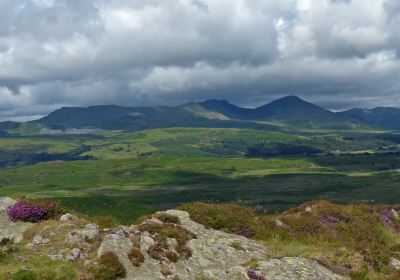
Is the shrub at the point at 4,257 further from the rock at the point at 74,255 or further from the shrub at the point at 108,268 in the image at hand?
the shrub at the point at 108,268

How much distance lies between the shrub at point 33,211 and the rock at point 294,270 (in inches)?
586

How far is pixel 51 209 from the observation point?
102 feet

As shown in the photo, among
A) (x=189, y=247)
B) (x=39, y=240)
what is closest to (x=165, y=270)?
(x=189, y=247)

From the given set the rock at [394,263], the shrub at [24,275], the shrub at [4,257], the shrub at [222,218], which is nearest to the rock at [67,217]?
the shrub at [4,257]

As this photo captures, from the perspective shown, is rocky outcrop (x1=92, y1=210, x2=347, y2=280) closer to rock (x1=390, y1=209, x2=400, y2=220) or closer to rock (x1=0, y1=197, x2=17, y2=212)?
rock (x1=0, y1=197, x2=17, y2=212)

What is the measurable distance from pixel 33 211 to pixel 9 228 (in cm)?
215

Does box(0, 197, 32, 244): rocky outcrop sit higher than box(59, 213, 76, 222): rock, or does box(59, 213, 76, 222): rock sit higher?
box(59, 213, 76, 222): rock

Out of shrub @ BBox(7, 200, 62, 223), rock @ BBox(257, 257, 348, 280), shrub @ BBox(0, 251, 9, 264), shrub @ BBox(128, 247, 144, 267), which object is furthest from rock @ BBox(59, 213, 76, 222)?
rock @ BBox(257, 257, 348, 280)

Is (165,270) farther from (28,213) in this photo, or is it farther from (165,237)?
(28,213)

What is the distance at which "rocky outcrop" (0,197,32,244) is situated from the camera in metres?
26.4

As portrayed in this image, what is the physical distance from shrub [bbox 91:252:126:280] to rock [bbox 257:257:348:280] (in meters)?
7.52

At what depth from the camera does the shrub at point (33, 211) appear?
30250mm

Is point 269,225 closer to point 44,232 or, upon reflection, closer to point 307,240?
point 307,240

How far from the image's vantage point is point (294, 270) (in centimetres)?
2433
